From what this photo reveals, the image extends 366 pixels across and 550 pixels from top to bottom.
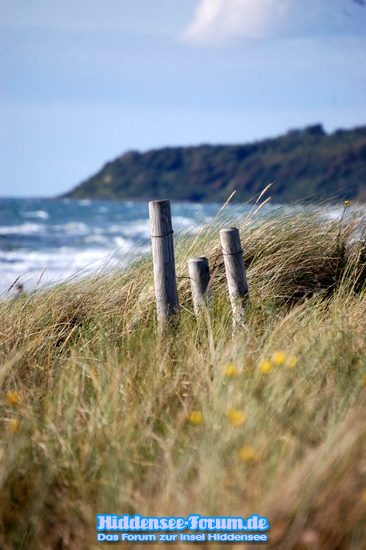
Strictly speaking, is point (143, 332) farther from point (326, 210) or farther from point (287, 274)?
point (326, 210)

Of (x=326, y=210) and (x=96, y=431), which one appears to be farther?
(x=326, y=210)

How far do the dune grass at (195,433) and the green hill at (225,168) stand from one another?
227 feet

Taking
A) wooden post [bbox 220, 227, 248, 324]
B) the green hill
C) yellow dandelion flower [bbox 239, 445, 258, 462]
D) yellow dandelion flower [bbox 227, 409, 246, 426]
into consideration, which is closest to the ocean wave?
wooden post [bbox 220, 227, 248, 324]

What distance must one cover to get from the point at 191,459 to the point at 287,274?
293 cm

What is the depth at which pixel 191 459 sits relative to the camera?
217cm

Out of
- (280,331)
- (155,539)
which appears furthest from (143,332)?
(155,539)

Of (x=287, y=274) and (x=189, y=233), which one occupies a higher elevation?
(x=189, y=233)

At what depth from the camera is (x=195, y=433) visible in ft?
8.31

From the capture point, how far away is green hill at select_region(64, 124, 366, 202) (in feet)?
247

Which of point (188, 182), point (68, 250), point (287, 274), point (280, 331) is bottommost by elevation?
point (280, 331)

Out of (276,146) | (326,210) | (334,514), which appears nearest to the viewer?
(334,514)

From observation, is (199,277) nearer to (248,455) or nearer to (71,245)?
(248,455)

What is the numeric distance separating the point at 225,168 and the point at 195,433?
3574 inches

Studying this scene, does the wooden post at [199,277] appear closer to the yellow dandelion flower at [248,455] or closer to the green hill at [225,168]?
the yellow dandelion flower at [248,455]
